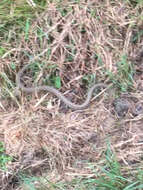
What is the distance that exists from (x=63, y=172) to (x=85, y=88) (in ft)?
3.15

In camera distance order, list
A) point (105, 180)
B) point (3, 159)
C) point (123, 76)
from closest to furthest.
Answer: point (105, 180), point (3, 159), point (123, 76)

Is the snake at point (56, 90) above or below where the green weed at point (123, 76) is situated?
below

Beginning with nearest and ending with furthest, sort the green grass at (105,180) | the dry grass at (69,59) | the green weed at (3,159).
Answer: the green grass at (105,180), the green weed at (3,159), the dry grass at (69,59)

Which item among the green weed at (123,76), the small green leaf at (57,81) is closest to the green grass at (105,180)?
the green weed at (123,76)

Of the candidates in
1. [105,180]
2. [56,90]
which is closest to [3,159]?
[56,90]

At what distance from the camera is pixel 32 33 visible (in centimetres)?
381

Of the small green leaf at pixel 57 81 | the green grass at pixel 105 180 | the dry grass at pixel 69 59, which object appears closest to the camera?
the green grass at pixel 105 180

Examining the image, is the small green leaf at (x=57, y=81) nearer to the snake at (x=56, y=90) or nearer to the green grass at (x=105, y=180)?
the snake at (x=56, y=90)

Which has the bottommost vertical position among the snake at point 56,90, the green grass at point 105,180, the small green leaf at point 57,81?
the green grass at point 105,180

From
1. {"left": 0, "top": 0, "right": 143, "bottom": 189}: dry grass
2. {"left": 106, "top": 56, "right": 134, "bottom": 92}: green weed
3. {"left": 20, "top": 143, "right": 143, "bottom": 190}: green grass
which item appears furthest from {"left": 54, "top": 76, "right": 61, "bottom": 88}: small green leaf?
{"left": 20, "top": 143, "right": 143, "bottom": 190}: green grass

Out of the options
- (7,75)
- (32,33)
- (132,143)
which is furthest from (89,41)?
(132,143)

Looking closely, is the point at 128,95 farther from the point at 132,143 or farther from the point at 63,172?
the point at 63,172

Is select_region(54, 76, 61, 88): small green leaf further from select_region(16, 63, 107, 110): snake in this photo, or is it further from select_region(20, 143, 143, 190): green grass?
select_region(20, 143, 143, 190): green grass

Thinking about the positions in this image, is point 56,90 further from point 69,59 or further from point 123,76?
point 123,76
